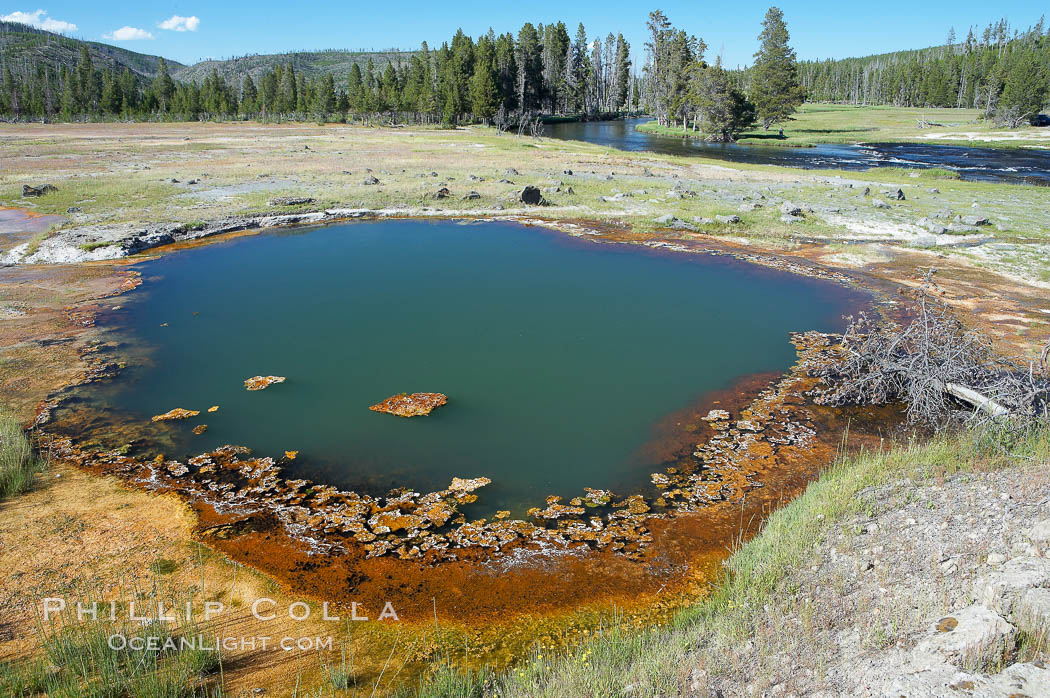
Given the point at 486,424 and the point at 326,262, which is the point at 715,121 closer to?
the point at 326,262

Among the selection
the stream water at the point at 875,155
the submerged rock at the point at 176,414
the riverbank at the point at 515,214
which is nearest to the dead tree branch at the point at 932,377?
the riverbank at the point at 515,214

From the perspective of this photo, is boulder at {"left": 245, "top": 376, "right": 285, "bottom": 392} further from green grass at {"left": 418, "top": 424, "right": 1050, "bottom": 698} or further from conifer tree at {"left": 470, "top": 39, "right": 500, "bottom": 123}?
conifer tree at {"left": 470, "top": 39, "right": 500, "bottom": 123}

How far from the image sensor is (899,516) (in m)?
6.41

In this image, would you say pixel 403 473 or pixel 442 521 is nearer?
pixel 442 521

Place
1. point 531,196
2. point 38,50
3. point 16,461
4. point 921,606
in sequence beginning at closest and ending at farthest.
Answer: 1. point 921,606
2. point 16,461
3. point 531,196
4. point 38,50

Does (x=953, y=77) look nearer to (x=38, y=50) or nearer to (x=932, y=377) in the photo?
(x=932, y=377)

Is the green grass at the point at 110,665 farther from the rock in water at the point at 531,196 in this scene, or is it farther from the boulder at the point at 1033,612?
the rock in water at the point at 531,196

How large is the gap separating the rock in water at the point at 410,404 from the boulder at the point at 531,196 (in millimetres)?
18391

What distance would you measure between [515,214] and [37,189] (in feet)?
76.5

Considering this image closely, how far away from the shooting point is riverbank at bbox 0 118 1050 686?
13.5m

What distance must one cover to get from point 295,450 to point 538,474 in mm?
4031

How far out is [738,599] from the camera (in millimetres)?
5883

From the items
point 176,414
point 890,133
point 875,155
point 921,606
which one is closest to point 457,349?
point 176,414

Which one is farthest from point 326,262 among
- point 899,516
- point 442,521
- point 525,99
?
point 525,99
